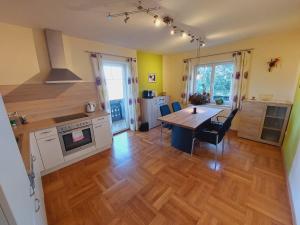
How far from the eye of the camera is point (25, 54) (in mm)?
2289

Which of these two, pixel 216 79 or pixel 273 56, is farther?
pixel 216 79

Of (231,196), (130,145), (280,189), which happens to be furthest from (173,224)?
(130,145)

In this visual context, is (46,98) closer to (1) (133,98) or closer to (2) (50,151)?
(2) (50,151)

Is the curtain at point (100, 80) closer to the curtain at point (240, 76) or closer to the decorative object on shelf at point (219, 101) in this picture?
the decorative object on shelf at point (219, 101)

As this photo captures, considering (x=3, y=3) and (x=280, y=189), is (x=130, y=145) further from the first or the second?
(x=3, y=3)

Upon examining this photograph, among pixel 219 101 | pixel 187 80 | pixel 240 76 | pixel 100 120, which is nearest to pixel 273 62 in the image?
pixel 240 76

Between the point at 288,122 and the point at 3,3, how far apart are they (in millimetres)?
4988

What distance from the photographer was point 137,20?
2.11 meters

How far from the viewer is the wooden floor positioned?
1586mm

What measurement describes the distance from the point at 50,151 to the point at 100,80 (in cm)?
180

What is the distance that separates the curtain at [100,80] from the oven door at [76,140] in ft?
2.64

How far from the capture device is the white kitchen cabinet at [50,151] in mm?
2227

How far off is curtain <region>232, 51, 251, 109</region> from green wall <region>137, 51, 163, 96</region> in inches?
92.5

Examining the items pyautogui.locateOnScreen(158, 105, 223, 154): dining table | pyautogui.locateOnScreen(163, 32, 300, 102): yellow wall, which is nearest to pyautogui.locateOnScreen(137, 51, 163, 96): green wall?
pyautogui.locateOnScreen(163, 32, 300, 102): yellow wall
